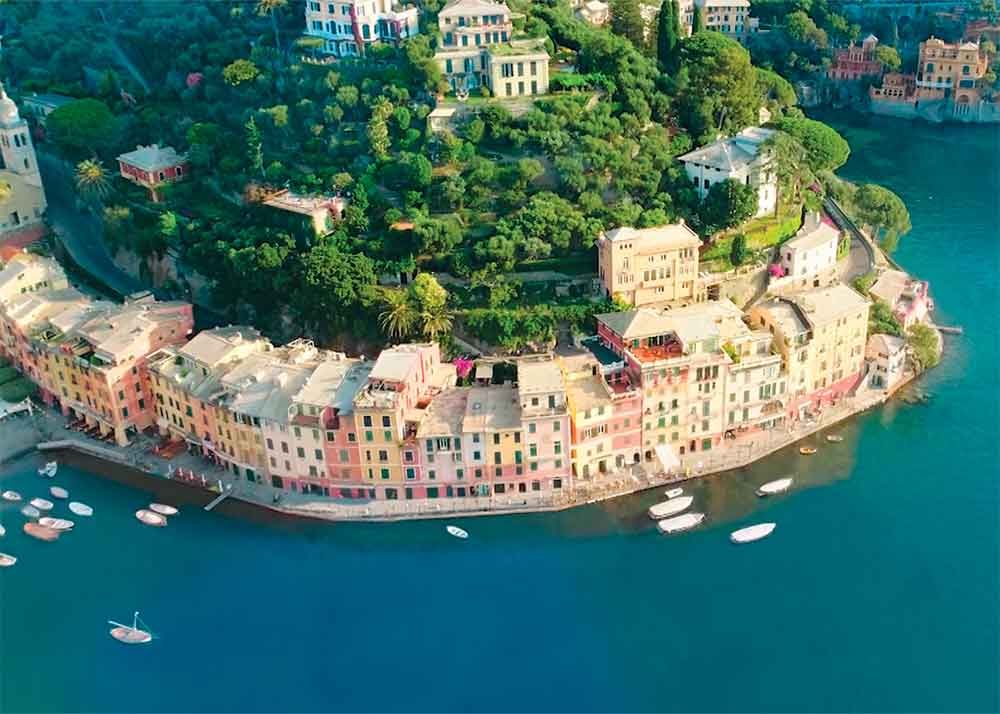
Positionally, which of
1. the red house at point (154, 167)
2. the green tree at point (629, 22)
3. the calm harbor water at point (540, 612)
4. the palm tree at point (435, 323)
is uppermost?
the green tree at point (629, 22)

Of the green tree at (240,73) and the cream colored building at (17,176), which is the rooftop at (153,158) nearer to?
the green tree at (240,73)

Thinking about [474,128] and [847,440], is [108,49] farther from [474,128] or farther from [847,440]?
[847,440]

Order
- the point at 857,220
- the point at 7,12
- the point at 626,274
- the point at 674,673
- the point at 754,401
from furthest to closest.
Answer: the point at 7,12
the point at 857,220
the point at 626,274
the point at 754,401
the point at 674,673

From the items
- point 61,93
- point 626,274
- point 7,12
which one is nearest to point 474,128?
point 626,274

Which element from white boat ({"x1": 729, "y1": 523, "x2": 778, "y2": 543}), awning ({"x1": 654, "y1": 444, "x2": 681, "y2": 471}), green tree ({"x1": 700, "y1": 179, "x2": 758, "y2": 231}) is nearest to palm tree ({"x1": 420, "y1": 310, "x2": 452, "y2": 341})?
awning ({"x1": 654, "y1": 444, "x2": 681, "y2": 471})

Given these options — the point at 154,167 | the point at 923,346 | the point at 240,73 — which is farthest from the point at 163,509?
the point at 923,346

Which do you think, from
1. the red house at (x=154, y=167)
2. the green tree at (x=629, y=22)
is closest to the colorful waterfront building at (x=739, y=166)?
→ the green tree at (x=629, y=22)

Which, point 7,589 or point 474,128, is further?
point 474,128
